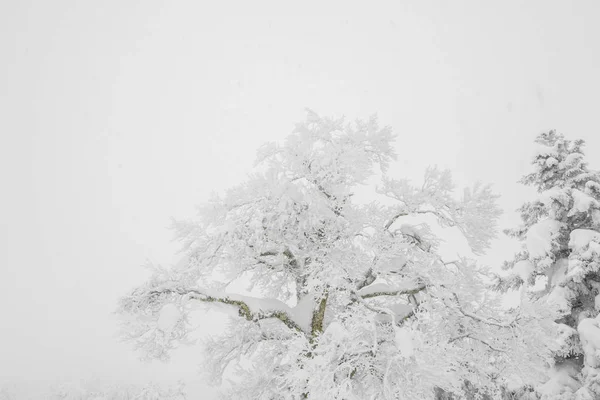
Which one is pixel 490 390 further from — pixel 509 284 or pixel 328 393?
pixel 328 393

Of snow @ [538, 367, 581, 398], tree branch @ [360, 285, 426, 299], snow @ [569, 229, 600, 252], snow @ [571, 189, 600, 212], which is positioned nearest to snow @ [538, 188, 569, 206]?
snow @ [571, 189, 600, 212]

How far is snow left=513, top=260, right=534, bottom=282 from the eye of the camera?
10.2m

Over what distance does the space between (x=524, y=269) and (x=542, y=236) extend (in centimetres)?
103

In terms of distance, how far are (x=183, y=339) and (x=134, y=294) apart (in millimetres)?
1233

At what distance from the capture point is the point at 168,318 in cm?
648

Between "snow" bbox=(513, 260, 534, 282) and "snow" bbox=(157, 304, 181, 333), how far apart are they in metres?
9.12

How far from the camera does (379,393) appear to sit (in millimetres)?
5289

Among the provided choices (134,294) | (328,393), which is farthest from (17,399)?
A: (328,393)

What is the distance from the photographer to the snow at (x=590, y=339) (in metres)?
8.52

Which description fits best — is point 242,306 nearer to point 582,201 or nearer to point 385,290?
point 385,290

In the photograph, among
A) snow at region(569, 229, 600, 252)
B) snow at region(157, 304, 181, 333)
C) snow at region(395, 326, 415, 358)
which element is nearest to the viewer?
snow at region(395, 326, 415, 358)

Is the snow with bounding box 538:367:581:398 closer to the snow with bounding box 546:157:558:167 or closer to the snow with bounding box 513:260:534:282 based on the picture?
the snow with bounding box 513:260:534:282

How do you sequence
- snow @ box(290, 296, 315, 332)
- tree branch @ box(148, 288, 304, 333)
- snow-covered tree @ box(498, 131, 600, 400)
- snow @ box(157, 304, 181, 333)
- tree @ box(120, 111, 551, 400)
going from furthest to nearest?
snow-covered tree @ box(498, 131, 600, 400) → snow @ box(290, 296, 315, 332) → tree branch @ box(148, 288, 304, 333) → tree @ box(120, 111, 551, 400) → snow @ box(157, 304, 181, 333)

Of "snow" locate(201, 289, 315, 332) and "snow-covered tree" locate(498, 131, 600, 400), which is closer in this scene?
"snow" locate(201, 289, 315, 332)
